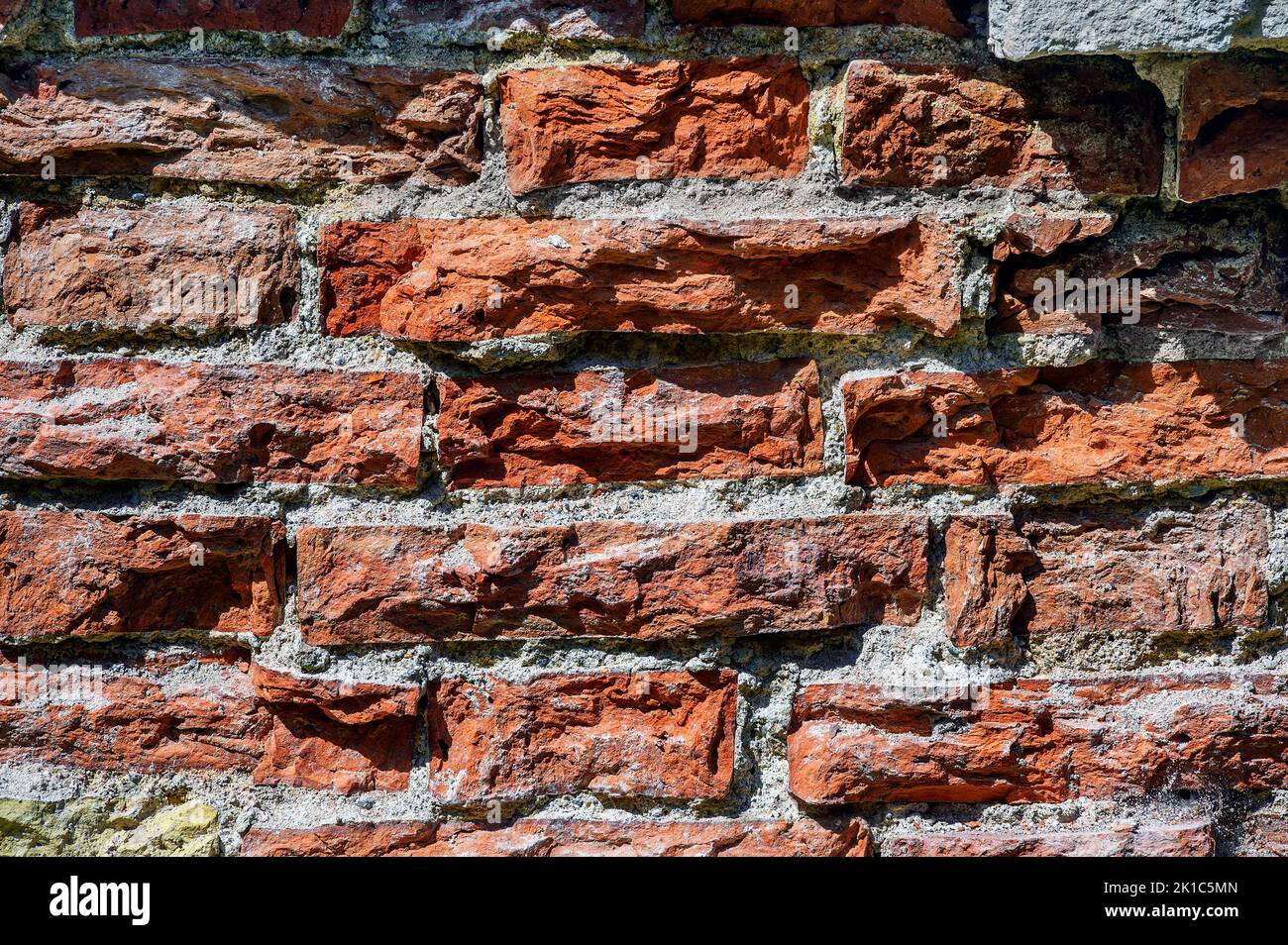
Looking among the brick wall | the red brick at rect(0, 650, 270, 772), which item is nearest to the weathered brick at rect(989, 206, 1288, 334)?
the brick wall

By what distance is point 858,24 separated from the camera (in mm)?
699

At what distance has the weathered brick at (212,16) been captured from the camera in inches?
27.4

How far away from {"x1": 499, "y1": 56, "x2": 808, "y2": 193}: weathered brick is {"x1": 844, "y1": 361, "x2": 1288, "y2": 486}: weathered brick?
20cm

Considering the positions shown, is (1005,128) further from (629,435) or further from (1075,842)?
(1075,842)

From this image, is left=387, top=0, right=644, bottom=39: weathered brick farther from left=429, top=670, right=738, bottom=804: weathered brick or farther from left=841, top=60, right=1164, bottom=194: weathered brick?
left=429, top=670, right=738, bottom=804: weathered brick

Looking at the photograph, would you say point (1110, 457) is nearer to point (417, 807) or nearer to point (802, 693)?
point (802, 693)

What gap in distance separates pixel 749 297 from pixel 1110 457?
0.31 m

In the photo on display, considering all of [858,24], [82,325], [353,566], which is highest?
[858,24]

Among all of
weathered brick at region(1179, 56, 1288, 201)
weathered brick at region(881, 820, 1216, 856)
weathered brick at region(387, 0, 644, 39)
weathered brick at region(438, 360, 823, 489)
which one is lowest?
weathered brick at region(881, 820, 1216, 856)

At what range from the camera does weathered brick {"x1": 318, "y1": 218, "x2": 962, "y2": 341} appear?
0.69 metres

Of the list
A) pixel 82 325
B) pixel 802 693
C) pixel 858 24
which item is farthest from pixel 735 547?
pixel 82 325

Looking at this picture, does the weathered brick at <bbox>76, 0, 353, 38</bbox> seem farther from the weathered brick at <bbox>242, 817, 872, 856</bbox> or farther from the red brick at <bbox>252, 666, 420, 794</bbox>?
the weathered brick at <bbox>242, 817, 872, 856</bbox>

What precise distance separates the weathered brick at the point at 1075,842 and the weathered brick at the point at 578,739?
182mm

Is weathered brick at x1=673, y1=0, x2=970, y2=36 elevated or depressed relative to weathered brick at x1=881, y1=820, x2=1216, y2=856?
elevated
